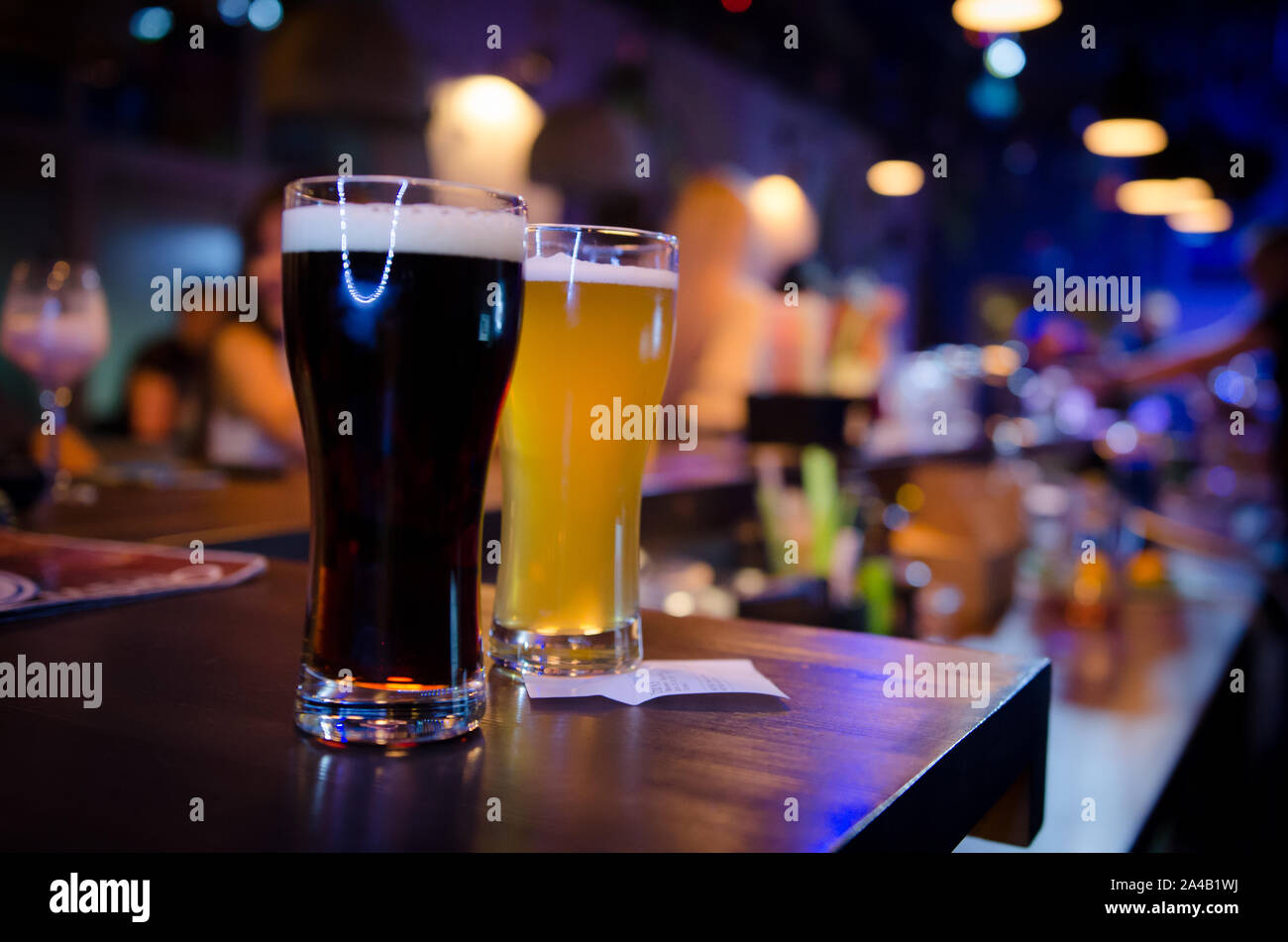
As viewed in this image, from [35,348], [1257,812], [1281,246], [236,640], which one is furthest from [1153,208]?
[236,640]

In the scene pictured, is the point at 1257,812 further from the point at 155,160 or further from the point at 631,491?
the point at 155,160

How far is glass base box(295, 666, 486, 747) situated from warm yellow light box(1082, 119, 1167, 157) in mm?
6198

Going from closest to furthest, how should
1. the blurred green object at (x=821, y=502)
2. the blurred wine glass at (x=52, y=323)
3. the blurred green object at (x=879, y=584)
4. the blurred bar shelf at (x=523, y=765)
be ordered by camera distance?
1. the blurred bar shelf at (x=523, y=765)
2. the blurred wine glass at (x=52, y=323)
3. the blurred green object at (x=879, y=584)
4. the blurred green object at (x=821, y=502)

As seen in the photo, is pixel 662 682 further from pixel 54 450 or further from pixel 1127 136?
pixel 1127 136

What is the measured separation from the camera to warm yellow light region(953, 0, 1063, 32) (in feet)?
13.8

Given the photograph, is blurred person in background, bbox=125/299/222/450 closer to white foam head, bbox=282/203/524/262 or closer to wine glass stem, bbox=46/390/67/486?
wine glass stem, bbox=46/390/67/486

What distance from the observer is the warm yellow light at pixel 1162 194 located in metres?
7.32

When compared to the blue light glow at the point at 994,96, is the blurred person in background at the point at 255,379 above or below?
below

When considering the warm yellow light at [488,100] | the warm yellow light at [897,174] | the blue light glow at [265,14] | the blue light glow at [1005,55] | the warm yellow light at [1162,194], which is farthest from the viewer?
the blue light glow at [1005,55]

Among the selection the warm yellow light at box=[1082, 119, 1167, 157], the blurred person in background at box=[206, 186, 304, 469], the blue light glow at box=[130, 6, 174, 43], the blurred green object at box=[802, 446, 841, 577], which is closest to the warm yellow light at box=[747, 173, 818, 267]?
the warm yellow light at box=[1082, 119, 1167, 157]

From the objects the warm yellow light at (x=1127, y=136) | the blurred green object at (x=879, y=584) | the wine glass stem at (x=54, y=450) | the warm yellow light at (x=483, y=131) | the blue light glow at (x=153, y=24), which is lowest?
the blurred green object at (x=879, y=584)

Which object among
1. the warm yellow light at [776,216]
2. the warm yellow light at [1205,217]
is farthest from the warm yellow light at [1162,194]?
the warm yellow light at [776,216]

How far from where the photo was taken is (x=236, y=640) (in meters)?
0.73

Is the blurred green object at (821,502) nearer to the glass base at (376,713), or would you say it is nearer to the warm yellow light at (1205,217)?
the glass base at (376,713)
